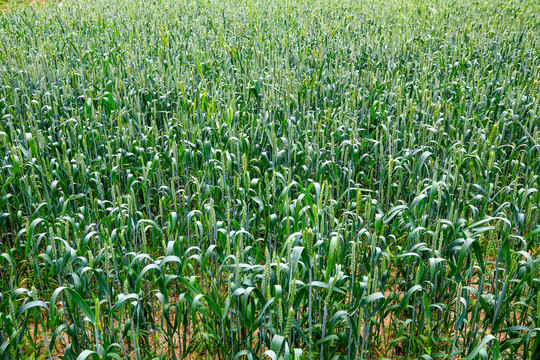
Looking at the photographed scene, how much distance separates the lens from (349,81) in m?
6.32

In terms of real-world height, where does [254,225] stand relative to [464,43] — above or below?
below

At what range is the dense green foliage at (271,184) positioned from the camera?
249 centimetres

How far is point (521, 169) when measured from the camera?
15.0 ft

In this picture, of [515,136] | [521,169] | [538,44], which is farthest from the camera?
[538,44]

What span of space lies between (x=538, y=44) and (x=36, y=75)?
7.68m

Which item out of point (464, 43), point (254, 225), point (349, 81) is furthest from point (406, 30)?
point (254, 225)

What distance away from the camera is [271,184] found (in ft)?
11.5

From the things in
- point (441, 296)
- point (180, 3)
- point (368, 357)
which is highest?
point (180, 3)

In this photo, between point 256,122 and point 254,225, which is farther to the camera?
point 256,122

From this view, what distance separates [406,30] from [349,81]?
3.23 meters

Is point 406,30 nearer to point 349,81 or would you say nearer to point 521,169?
point 349,81

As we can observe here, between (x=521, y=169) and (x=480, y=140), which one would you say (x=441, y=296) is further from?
(x=521, y=169)

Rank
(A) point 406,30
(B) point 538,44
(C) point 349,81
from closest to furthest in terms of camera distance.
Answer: (C) point 349,81 → (B) point 538,44 → (A) point 406,30

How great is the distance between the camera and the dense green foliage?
2.49 metres
